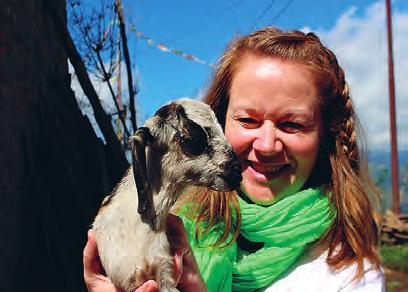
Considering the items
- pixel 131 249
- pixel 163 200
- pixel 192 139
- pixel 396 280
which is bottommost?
pixel 396 280

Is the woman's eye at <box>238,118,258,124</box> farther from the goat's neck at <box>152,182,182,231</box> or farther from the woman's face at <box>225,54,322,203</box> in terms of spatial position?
the goat's neck at <box>152,182,182,231</box>

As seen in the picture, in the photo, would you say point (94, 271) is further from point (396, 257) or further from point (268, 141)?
point (396, 257)

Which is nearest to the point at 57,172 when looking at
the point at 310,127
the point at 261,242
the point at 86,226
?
the point at 86,226

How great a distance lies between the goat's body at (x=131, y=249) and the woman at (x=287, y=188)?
0.24 metres

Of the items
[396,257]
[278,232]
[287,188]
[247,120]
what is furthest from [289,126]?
[396,257]

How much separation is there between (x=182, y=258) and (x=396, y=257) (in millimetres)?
8859

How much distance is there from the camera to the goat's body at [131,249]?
181 cm

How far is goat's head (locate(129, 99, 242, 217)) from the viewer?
1.87 metres

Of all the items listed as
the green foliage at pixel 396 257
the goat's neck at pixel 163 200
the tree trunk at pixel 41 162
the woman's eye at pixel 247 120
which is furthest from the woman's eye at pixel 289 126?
the green foliage at pixel 396 257

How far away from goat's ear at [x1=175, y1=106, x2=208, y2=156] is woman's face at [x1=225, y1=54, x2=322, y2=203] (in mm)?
397

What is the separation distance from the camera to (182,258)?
6.56 ft

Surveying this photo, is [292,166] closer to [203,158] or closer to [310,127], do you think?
[310,127]

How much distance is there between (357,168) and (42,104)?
153 inches

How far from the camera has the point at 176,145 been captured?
6.26 ft
